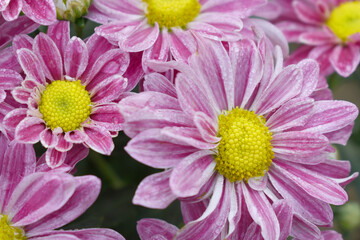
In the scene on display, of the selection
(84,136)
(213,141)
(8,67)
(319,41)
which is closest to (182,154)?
(213,141)

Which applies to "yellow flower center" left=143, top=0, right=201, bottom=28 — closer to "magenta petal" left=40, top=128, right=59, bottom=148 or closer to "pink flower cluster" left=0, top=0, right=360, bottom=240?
"pink flower cluster" left=0, top=0, right=360, bottom=240

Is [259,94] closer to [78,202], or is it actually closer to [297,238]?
[297,238]

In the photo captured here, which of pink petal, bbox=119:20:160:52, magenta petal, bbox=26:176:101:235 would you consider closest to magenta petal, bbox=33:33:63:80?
pink petal, bbox=119:20:160:52

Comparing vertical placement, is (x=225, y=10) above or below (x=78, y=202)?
above

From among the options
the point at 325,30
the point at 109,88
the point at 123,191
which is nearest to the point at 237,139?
the point at 109,88

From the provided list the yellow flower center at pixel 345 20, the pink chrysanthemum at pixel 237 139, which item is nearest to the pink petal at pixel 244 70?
the pink chrysanthemum at pixel 237 139
